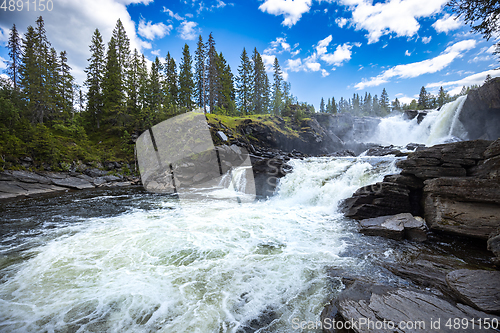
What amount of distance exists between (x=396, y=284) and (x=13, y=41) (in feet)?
170

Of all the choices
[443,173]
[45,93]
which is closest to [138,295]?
[443,173]

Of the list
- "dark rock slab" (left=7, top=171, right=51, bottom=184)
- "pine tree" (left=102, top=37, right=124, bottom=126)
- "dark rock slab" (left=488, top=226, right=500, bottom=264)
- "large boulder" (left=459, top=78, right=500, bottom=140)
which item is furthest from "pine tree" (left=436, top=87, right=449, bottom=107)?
"dark rock slab" (left=7, top=171, right=51, bottom=184)

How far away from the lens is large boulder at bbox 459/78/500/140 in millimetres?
21094

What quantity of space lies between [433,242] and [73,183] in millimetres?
27197

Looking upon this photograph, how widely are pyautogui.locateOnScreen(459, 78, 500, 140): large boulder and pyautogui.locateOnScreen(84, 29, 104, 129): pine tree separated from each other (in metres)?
53.6

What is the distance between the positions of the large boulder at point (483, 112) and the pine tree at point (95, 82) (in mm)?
53618

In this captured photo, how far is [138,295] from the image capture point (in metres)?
4.10

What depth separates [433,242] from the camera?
6387 mm

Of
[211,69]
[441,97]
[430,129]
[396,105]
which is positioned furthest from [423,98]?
[211,69]

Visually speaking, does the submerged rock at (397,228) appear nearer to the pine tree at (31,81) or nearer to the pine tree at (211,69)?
the pine tree at (211,69)

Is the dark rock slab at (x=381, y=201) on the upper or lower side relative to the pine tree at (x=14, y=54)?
lower

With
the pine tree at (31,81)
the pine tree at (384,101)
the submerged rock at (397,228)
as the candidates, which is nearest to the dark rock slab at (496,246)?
the submerged rock at (397,228)

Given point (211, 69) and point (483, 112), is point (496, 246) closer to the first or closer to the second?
point (483, 112)

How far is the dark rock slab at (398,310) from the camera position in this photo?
8.87 ft
